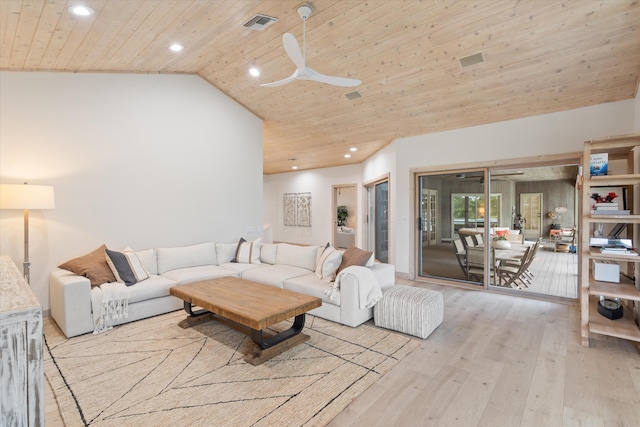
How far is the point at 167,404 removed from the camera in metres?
2.20

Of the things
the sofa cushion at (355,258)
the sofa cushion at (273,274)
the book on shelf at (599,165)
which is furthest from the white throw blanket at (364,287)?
the book on shelf at (599,165)

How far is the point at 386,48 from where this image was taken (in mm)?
3766

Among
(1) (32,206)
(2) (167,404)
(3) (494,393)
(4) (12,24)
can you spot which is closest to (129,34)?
(4) (12,24)

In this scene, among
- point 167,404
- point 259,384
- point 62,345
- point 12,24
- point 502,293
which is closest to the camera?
point 167,404

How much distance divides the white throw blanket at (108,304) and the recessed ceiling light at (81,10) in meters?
2.74

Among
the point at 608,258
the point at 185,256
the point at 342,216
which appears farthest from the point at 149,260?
the point at 342,216

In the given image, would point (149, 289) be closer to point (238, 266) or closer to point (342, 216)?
point (238, 266)

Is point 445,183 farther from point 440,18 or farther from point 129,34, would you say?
point 129,34

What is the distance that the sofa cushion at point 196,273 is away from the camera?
4207 mm

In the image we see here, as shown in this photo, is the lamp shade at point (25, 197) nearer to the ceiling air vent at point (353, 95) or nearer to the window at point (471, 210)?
the ceiling air vent at point (353, 95)

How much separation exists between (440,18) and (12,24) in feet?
13.2

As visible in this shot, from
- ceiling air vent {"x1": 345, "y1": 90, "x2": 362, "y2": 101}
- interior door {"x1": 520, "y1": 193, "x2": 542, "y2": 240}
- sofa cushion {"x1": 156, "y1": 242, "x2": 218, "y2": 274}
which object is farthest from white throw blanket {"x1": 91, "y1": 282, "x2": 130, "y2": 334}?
interior door {"x1": 520, "y1": 193, "x2": 542, "y2": 240}

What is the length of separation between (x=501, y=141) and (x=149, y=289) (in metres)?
5.26

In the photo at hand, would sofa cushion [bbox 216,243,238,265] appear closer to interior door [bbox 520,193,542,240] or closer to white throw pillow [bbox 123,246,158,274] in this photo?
white throw pillow [bbox 123,246,158,274]
